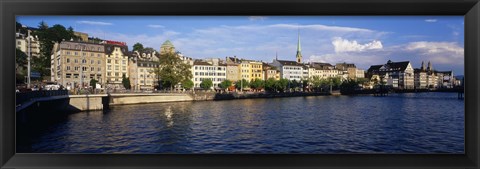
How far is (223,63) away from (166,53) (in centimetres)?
357

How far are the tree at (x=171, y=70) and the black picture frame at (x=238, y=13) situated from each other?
28.8ft

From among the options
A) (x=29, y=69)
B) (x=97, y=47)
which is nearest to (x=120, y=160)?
(x=29, y=69)

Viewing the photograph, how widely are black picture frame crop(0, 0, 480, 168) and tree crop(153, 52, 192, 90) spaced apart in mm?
8769

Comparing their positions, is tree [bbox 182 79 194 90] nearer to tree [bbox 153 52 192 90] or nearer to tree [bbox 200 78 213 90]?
tree [bbox 153 52 192 90]

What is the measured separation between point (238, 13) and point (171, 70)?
11.9m

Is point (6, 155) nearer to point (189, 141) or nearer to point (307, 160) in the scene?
point (307, 160)

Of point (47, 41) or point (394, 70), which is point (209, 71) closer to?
point (394, 70)

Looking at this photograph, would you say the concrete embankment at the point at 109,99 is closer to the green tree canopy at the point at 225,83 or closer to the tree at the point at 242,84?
the tree at the point at 242,84

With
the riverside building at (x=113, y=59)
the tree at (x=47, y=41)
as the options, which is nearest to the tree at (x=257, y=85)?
the riverside building at (x=113, y=59)

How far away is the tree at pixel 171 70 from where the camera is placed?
1198 centimetres

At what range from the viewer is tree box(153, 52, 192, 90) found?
11977 mm

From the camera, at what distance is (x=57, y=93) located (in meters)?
8.05

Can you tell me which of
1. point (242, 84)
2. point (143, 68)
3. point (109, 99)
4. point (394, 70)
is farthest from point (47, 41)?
point (242, 84)

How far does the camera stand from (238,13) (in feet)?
7.44
